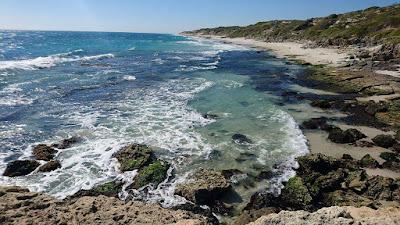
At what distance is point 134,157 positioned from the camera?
20.1 meters

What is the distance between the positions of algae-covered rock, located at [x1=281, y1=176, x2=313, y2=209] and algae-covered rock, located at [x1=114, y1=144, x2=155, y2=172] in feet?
24.4

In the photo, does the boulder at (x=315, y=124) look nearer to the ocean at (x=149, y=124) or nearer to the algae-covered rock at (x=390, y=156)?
the ocean at (x=149, y=124)

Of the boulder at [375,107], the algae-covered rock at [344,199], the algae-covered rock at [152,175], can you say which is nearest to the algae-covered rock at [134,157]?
the algae-covered rock at [152,175]

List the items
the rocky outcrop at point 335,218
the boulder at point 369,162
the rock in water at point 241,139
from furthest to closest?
1. the rock in water at point 241,139
2. the boulder at point 369,162
3. the rocky outcrop at point 335,218

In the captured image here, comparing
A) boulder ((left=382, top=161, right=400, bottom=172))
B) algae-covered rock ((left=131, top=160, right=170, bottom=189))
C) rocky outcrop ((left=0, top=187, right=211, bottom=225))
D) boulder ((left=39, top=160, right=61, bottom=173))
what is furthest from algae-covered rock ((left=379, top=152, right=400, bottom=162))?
boulder ((left=39, top=160, right=61, bottom=173))

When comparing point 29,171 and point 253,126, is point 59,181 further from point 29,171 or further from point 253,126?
point 253,126

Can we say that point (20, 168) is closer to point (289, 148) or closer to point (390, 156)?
point (289, 148)

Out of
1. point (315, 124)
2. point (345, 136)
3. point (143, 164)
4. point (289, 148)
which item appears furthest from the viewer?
point (315, 124)

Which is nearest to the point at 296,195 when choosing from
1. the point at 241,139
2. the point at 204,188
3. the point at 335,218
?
the point at 204,188

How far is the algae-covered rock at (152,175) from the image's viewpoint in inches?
690

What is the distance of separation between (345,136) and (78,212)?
18182 mm

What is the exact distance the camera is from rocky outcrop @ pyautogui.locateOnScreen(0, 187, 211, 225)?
933 cm

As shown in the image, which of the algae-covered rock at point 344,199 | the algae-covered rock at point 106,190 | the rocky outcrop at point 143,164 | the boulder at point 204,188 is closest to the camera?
the algae-covered rock at point 344,199

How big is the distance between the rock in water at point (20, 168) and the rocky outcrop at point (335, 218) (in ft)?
47.8
